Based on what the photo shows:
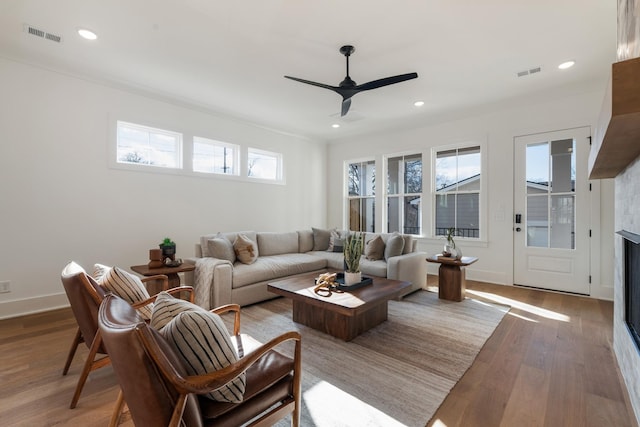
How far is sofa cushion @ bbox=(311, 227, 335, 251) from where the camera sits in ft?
17.3

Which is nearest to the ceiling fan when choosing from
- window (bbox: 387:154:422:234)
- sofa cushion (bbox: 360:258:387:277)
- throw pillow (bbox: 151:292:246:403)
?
sofa cushion (bbox: 360:258:387:277)

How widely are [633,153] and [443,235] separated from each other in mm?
3829

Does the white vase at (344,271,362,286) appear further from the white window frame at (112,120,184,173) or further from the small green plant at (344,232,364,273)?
the white window frame at (112,120,184,173)

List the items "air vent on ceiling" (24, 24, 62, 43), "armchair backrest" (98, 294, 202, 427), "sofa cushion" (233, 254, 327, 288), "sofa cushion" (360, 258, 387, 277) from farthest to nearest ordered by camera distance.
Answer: "sofa cushion" (360, 258, 387, 277)
"sofa cushion" (233, 254, 327, 288)
"air vent on ceiling" (24, 24, 62, 43)
"armchair backrest" (98, 294, 202, 427)

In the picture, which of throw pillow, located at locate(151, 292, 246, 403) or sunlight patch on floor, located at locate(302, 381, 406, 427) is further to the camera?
sunlight patch on floor, located at locate(302, 381, 406, 427)

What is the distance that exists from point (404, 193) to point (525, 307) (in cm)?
292

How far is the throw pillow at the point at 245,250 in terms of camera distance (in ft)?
13.2

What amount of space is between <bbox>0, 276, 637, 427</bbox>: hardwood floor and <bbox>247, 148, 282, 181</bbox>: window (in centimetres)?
348

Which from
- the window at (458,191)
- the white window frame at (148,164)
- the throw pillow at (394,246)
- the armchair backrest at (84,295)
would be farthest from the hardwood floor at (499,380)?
the window at (458,191)

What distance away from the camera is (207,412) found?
1.13 meters

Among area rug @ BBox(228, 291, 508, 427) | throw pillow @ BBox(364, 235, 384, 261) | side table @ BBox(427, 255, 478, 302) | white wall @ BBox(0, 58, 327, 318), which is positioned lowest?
area rug @ BBox(228, 291, 508, 427)

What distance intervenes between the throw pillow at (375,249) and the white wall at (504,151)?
1.51 m

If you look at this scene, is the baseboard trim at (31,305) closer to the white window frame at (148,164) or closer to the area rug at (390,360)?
the white window frame at (148,164)

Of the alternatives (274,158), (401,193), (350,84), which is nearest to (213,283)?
(350,84)
